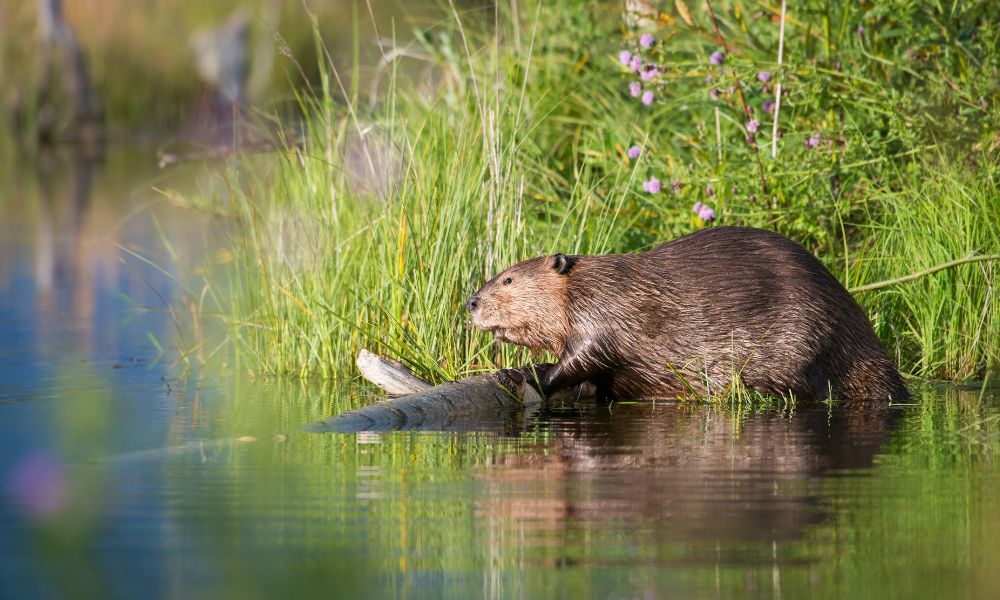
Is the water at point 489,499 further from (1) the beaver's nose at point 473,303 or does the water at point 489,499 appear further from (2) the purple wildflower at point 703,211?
(2) the purple wildflower at point 703,211

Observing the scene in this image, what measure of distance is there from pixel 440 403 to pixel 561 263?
2.85ft

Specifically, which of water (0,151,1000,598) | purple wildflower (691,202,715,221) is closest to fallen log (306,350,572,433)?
water (0,151,1000,598)

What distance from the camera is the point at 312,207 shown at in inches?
286

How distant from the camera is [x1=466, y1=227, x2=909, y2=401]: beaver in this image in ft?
19.9

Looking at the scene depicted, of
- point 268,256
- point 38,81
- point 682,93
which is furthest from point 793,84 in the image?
point 38,81

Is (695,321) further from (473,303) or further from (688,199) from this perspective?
(688,199)

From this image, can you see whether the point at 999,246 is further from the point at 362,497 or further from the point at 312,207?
the point at 362,497

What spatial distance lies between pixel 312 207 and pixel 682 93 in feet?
7.60

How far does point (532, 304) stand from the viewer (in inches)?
247

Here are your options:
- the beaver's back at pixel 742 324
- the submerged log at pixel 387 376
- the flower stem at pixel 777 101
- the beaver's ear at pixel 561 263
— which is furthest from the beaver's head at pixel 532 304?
the flower stem at pixel 777 101

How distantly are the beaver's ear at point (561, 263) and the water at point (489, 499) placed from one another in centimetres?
59

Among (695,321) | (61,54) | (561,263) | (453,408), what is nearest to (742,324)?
(695,321)

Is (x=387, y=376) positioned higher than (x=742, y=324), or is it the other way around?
(x=742, y=324)

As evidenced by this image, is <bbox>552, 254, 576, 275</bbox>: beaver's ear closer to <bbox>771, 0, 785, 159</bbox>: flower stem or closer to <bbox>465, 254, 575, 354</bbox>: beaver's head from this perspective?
<bbox>465, 254, 575, 354</bbox>: beaver's head
